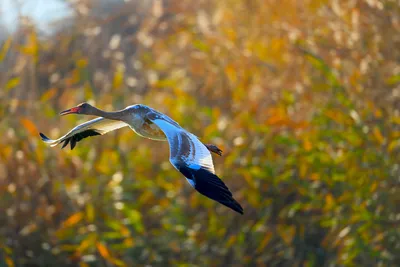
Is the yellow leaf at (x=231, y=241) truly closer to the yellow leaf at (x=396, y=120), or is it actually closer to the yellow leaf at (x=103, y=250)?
the yellow leaf at (x=103, y=250)

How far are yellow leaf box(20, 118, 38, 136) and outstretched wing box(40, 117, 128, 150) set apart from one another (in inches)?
105

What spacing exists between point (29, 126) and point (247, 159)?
188 centimetres

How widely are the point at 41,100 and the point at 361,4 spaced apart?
9.75 ft

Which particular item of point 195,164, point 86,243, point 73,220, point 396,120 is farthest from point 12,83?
point 195,164

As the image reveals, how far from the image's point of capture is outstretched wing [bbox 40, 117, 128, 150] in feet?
17.3

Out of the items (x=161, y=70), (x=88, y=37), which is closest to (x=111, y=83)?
(x=161, y=70)

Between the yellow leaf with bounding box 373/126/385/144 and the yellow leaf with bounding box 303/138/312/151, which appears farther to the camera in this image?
the yellow leaf with bounding box 303/138/312/151

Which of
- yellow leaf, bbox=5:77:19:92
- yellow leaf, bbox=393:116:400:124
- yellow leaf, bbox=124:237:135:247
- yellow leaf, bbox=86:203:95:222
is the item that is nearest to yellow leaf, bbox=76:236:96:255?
yellow leaf, bbox=86:203:95:222

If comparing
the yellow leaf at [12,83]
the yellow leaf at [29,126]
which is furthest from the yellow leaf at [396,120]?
the yellow leaf at [12,83]

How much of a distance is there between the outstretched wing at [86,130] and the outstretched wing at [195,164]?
2.20 feet

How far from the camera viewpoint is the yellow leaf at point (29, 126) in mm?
8258

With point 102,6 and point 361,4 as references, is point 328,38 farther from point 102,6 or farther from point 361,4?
point 102,6

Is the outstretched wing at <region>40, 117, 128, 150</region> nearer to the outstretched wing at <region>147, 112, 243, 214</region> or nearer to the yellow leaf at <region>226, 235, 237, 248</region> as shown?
the outstretched wing at <region>147, 112, 243, 214</region>

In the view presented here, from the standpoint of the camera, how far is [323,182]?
26.0 feet
